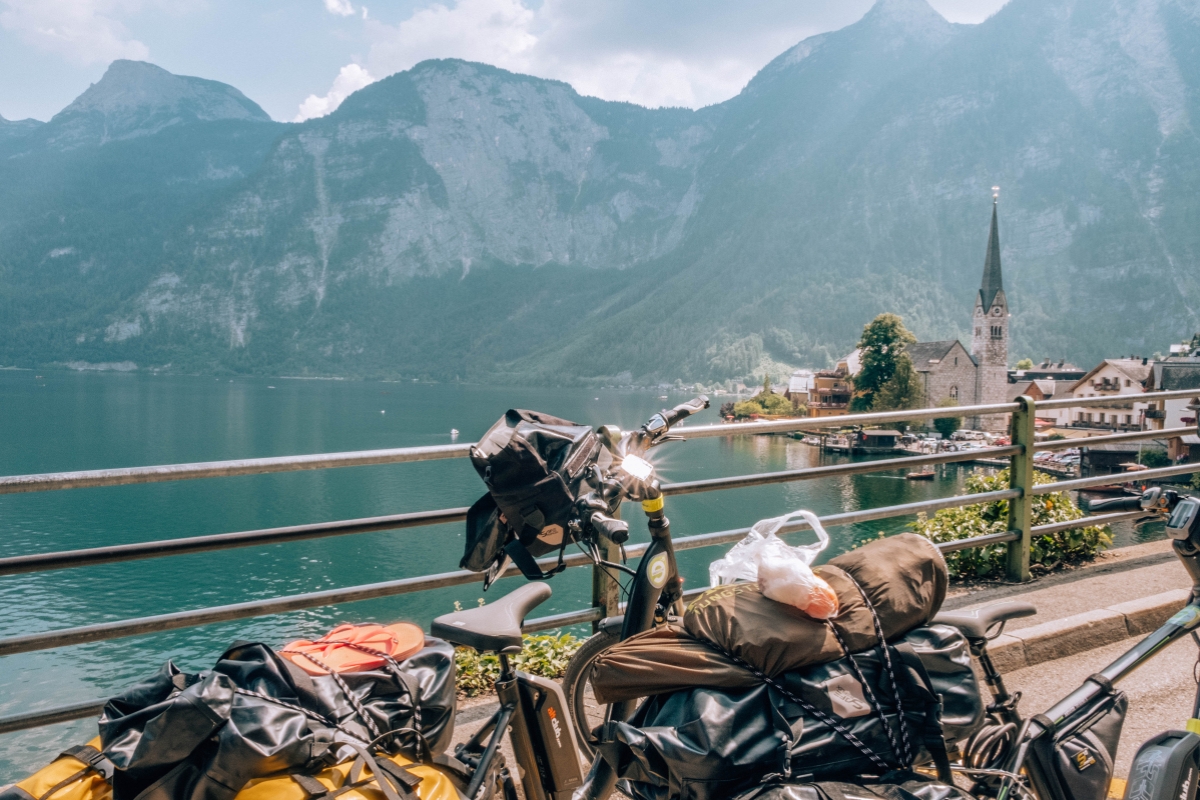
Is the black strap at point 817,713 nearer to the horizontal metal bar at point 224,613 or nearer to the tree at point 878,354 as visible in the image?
the horizontal metal bar at point 224,613

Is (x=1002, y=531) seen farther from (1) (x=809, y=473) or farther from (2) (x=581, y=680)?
(2) (x=581, y=680)

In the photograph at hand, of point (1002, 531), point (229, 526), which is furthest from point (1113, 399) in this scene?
point (229, 526)

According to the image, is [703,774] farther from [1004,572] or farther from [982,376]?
[982,376]

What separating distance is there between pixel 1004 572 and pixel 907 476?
203 ft

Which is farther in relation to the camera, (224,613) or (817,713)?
(224,613)

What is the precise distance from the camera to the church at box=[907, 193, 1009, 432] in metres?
102

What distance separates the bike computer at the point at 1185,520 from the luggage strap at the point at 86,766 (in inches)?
107

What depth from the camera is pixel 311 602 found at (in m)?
3.24

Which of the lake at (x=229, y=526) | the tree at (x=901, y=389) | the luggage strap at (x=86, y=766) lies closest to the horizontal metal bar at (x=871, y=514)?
the luggage strap at (x=86, y=766)

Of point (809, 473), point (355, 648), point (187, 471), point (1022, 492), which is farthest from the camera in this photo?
point (1022, 492)

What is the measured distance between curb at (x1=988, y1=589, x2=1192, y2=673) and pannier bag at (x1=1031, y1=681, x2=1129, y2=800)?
6.06 ft

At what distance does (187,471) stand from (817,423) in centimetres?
315

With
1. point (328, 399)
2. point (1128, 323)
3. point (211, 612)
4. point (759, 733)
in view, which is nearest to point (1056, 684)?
point (759, 733)

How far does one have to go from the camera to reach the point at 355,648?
2070 millimetres
